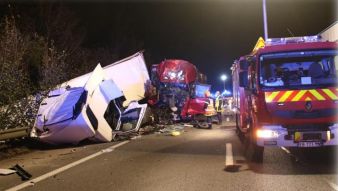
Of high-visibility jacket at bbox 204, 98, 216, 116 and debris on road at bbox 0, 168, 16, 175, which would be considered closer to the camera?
debris on road at bbox 0, 168, 16, 175

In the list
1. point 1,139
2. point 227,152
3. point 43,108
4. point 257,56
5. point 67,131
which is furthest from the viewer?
point 43,108

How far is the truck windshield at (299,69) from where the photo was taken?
30.2 ft

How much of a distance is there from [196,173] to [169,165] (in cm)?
121

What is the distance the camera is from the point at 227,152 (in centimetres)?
1180

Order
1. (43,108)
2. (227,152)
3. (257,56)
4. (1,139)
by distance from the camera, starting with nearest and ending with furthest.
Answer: (257,56), (227,152), (1,139), (43,108)

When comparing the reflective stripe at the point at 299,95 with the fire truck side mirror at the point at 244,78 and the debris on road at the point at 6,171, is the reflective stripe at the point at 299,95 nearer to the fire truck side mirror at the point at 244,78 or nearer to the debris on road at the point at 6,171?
the fire truck side mirror at the point at 244,78

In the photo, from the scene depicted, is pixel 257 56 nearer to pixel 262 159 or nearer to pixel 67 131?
pixel 262 159

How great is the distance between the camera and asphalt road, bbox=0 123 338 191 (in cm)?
779

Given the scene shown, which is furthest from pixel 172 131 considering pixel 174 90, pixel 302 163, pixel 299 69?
pixel 299 69

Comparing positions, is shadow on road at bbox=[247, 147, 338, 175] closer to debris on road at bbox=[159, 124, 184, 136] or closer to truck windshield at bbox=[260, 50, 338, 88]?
truck windshield at bbox=[260, 50, 338, 88]

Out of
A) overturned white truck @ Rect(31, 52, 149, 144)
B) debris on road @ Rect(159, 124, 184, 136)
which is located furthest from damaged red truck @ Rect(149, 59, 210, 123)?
overturned white truck @ Rect(31, 52, 149, 144)

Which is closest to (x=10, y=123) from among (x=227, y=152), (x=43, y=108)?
(x=43, y=108)

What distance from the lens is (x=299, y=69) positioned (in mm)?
9391

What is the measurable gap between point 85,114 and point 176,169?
5087mm
